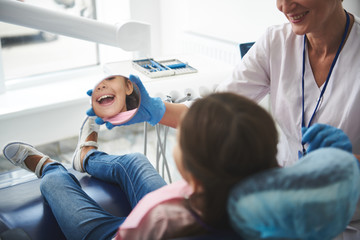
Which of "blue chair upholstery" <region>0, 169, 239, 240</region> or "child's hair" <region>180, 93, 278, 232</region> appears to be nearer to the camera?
"child's hair" <region>180, 93, 278, 232</region>

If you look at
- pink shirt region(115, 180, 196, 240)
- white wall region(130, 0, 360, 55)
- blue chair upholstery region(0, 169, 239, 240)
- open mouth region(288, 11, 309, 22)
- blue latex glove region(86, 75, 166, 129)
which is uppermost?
open mouth region(288, 11, 309, 22)

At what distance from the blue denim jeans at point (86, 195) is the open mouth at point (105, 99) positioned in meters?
0.27

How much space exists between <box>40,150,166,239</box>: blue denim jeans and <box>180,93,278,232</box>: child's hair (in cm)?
45

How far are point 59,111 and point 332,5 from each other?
1803 mm

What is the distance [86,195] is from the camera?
1143 millimetres

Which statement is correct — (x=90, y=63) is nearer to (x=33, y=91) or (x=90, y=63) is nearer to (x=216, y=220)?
(x=33, y=91)

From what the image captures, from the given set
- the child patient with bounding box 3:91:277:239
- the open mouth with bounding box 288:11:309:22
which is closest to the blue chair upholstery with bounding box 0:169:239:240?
the child patient with bounding box 3:91:277:239

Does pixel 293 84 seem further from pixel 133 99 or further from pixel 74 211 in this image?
pixel 74 211

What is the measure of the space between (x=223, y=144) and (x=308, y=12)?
55 cm

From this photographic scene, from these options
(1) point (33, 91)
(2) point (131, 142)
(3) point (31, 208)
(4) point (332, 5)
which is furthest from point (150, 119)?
(1) point (33, 91)

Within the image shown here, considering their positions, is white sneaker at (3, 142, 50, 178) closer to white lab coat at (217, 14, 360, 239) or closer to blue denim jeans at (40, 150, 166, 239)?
blue denim jeans at (40, 150, 166, 239)

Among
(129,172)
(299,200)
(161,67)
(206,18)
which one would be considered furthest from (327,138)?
(206,18)

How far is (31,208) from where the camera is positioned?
1.14 metres

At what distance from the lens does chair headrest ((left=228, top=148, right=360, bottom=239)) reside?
1.78 feet
